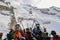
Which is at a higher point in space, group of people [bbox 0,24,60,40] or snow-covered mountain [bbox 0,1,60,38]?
snow-covered mountain [bbox 0,1,60,38]

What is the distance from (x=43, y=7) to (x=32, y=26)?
598 mm

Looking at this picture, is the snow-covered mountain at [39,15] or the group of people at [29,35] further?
the snow-covered mountain at [39,15]

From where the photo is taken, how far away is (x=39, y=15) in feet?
16.0

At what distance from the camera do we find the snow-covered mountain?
4742mm

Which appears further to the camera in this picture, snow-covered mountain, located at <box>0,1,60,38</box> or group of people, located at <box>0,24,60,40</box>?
snow-covered mountain, located at <box>0,1,60,38</box>

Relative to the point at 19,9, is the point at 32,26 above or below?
below

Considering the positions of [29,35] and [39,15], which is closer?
[29,35]

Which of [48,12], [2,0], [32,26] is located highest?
[2,0]

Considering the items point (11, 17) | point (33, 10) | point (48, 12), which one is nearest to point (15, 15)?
point (11, 17)

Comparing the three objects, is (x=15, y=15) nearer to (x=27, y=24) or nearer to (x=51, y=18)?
(x=27, y=24)

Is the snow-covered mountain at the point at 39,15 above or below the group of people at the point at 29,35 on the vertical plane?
above

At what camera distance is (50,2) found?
5.02m

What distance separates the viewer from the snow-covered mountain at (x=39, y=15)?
15.6 feet

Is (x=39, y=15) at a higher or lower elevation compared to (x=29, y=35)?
higher
